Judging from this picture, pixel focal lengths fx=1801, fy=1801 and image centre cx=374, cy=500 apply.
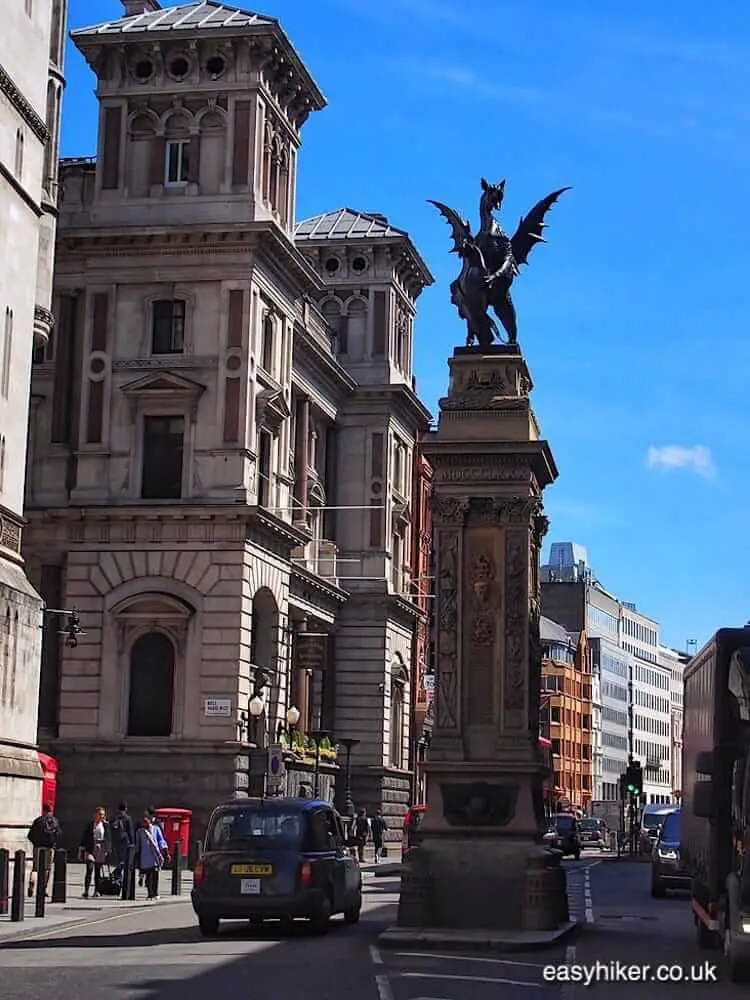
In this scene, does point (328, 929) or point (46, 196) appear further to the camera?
point (46, 196)

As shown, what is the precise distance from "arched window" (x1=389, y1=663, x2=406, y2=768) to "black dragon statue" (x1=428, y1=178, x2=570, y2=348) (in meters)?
45.6

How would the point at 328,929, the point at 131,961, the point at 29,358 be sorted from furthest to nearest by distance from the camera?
the point at 29,358 → the point at 328,929 → the point at 131,961

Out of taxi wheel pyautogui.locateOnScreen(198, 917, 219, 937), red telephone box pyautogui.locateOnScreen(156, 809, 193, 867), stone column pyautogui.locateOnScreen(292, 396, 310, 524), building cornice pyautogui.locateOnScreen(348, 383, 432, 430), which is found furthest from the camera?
building cornice pyautogui.locateOnScreen(348, 383, 432, 430)

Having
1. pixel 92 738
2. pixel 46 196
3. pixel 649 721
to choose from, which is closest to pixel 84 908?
pixel 46 196

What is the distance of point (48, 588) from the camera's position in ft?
173

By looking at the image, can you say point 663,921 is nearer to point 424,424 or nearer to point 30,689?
point 30,689

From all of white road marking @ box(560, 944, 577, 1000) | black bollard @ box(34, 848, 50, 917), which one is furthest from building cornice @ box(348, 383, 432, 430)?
white road marking @ box(560, 944, 577, 1000)

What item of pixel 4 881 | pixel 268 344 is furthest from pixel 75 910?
pixel 268 344

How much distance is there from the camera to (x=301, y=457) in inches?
2474

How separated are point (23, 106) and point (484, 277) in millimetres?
13036

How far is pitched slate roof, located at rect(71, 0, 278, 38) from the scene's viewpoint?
172 feet

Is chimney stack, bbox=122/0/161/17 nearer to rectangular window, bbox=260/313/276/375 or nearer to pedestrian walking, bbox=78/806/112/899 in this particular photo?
rectangular window, bbox=260/313/276/375

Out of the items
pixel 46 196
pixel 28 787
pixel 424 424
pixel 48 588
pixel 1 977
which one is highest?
pixel 424 424

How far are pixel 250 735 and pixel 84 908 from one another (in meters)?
22.4
